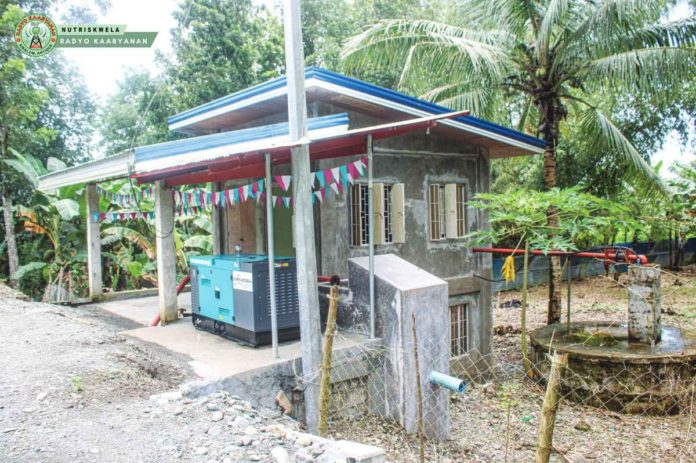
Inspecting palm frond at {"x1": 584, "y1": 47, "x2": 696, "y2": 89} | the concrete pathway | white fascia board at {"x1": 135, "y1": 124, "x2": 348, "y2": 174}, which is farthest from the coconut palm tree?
the concrete pathway

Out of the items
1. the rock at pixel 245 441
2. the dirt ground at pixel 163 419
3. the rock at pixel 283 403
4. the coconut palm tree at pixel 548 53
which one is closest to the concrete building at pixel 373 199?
the dirt ground at pixel 163 419

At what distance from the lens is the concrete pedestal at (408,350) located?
731 cm

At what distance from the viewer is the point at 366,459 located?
3980 mm

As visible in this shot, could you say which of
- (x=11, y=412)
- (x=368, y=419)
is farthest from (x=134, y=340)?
(x=368, y=419)

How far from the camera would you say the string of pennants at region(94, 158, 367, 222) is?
23.1 feet

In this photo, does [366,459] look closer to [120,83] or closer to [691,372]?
[691,372]

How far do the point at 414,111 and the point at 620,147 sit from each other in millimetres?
6605

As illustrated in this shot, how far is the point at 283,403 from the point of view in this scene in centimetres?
630

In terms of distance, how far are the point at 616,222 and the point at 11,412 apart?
33.7ft

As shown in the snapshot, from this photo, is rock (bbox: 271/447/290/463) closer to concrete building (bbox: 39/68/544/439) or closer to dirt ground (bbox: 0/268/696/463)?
dirt ground (bbox: 0/268/696/463)

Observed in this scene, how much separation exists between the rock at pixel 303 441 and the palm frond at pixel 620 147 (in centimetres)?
1130

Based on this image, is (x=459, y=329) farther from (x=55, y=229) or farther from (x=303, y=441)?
(x=55, y=229)

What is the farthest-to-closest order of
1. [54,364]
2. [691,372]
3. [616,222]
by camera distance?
[616,222], [691,372], [54,364]

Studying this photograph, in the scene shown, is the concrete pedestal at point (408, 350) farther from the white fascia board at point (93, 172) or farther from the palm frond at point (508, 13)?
the palm frond at point (508, 13)
